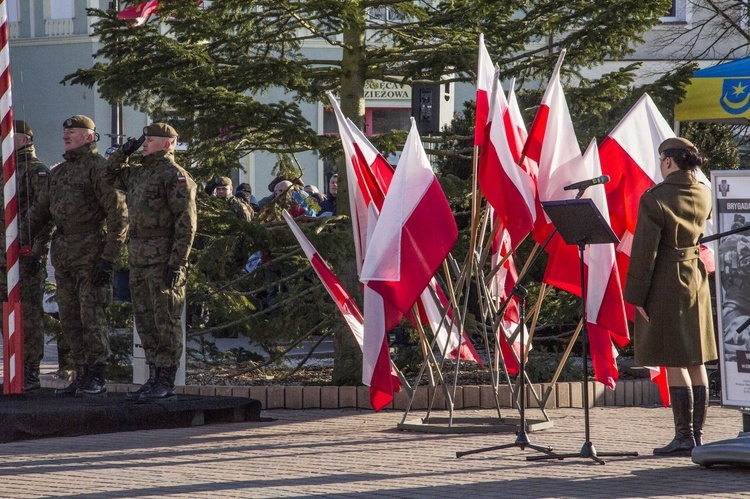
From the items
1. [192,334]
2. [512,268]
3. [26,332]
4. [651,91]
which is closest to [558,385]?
[512,268]

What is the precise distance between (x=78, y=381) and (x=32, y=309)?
905 millimetres

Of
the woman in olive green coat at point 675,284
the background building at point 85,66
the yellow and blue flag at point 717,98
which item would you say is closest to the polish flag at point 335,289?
the woman in olive green coat at point 675,284

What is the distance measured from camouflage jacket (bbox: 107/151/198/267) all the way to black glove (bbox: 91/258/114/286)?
32 centimetres

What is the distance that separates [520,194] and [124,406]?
3285mm

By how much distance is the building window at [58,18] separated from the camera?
109 feet

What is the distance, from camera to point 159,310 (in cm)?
1024

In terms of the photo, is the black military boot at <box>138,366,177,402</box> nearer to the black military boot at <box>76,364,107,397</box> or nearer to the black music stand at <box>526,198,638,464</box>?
the black military boot at <box>76,364,107,397</box>

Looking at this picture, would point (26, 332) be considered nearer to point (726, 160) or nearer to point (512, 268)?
point (512, 268)

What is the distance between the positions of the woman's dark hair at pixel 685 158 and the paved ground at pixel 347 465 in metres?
1.80

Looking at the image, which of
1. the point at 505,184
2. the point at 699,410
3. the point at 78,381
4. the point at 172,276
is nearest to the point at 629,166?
the point at 505,184

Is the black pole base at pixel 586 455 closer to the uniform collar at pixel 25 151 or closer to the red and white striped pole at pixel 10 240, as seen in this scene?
the red and white striped pole at pixel 10 240

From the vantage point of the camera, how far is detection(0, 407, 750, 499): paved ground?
7.13 m

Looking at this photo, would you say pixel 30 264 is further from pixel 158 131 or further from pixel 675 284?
pixel 675 284

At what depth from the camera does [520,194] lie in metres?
8.89
